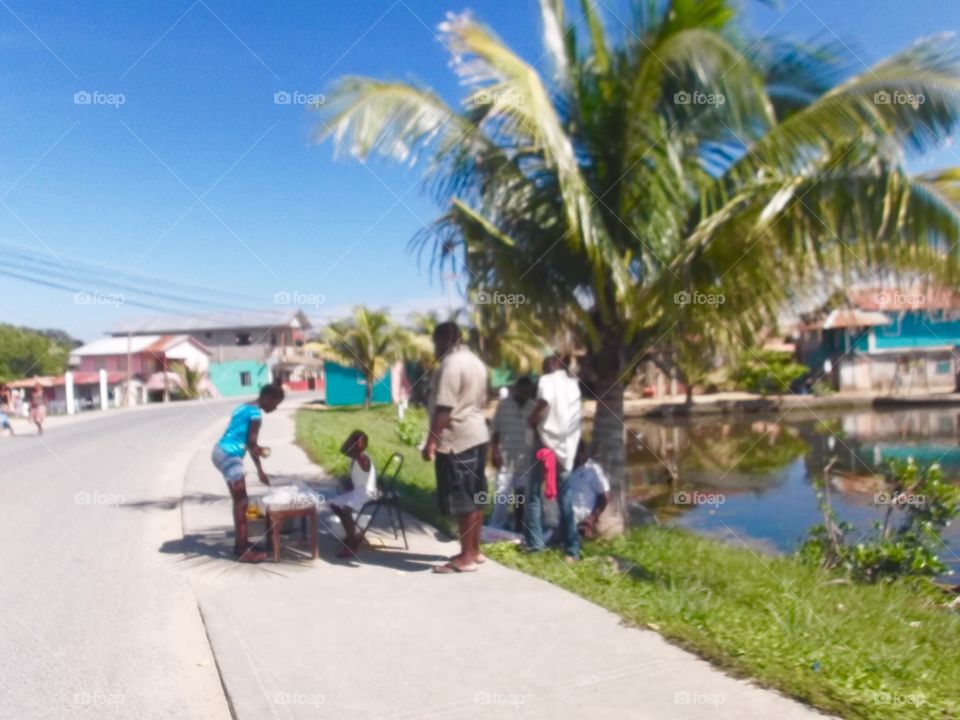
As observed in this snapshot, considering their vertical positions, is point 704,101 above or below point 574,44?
below

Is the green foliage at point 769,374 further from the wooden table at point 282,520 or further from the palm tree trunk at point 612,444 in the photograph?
the wooden table at point 282,520

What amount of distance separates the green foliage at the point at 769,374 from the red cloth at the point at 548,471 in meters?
20.2

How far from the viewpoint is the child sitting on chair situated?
21.5 ft

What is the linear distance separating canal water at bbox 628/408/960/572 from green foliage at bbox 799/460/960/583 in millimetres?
588

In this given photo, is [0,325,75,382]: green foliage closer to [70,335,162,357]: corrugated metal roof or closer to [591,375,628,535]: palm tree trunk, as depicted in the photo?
[70,335,162,357]: corrugated metal roof

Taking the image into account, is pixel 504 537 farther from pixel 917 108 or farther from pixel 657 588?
pixel 917 108

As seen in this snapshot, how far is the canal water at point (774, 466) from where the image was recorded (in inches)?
418

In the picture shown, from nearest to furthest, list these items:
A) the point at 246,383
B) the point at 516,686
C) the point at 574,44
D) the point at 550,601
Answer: the point at 516,686 < the point at 550,601 < the point at 574,44 < the point at 246,383

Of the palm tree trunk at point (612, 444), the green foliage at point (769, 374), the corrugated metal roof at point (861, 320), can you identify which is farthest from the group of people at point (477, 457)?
the green foliage at point (769, 374)

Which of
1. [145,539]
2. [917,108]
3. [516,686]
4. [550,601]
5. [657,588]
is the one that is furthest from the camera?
[145,539]

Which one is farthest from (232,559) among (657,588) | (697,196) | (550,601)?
(697,196)

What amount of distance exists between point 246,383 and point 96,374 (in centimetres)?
1047

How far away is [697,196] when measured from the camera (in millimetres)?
7375

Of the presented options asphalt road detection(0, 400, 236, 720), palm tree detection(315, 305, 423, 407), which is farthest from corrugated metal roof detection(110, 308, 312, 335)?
asphalt road detection(0, 400, 236, 720)
